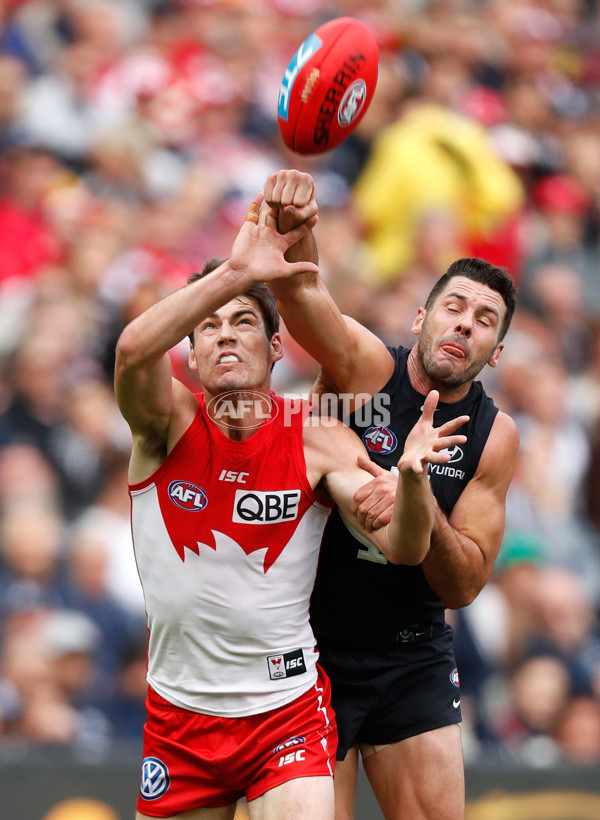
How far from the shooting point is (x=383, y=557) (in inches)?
188

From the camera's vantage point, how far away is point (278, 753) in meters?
4.39

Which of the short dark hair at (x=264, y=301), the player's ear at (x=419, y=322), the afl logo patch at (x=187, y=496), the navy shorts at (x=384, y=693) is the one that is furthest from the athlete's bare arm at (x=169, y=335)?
the navy shorts at (x=384, y=693)

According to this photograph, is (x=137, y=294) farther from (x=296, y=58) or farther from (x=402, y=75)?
(x=402, y=75)

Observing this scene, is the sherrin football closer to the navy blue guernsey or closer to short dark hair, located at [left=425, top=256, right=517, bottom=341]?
short dark hair, located at [left=425, top=256, right=517, bottom=341]

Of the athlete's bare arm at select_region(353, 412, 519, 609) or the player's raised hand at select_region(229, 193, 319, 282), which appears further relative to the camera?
the athlete's bare arm at select_region(353, 412, 519, 609)

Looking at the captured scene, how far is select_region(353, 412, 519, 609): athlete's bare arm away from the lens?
4.38 m

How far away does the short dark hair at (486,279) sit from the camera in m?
4.87

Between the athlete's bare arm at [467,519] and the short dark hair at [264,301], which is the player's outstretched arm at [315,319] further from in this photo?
the athlete's bare arm at [467,519]

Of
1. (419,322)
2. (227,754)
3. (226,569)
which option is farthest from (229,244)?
(227,754)

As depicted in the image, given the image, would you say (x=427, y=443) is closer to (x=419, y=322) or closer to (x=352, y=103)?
(x=419, y=322)

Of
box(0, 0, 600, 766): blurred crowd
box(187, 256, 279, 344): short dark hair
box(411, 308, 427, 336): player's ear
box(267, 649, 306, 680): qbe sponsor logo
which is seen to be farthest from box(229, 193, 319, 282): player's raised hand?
box(0, 0, 600, 766): blurred crowd

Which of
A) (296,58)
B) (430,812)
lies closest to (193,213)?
(296,58)

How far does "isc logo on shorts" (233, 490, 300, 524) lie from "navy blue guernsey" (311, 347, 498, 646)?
13.7 inches

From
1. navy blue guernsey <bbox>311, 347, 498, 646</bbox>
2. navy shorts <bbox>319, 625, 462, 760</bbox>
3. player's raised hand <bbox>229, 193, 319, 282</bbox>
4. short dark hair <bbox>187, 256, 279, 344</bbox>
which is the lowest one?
navy shorts <bbox>319, 625, 462, 760</bbox>
